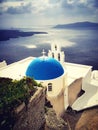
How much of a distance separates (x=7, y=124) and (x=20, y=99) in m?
0.99

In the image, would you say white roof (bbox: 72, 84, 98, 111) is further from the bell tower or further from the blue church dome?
the blue church dome

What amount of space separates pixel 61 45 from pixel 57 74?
15631 millimetres

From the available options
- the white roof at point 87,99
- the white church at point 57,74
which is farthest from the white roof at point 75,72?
the white roof at point 87,99

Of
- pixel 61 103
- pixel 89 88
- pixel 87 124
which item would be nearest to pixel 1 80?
pixel 61 103

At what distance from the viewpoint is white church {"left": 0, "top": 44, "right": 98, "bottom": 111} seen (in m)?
12.1

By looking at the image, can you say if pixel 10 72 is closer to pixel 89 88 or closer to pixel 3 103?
pixel 89 88

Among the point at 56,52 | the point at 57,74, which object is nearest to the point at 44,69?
the point at 57,74

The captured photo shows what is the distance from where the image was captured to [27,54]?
27.6 meters

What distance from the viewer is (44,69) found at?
39.3ft

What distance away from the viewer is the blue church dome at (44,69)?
12.0 m

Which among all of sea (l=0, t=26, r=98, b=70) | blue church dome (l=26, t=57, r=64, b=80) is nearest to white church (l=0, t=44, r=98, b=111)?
blue church dome (l=26, t=57, r=64, b=80)

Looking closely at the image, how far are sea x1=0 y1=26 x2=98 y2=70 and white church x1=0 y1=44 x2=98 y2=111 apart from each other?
9094 mm

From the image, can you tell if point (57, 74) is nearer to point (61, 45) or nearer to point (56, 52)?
point (56, 52)

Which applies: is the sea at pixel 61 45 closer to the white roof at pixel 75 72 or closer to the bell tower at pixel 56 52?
the white roof at pixel 75 72
